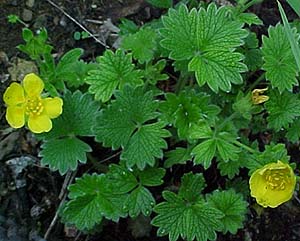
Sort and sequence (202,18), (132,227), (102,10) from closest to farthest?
1. (202,18)
2. (132,227)
3. (102,10)

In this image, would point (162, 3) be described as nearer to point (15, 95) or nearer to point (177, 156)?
point (177, 156)

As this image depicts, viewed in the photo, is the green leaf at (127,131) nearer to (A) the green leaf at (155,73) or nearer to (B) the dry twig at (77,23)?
(A) the green leaf at (155,73)

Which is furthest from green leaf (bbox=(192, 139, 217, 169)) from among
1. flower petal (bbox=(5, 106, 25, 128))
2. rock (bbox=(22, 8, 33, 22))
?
rock (bbox=(22, 8, 33, 22))

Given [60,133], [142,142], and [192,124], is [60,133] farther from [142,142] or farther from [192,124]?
[192,124]

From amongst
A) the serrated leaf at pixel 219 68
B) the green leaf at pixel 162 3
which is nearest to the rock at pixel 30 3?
the green leaf at pixel 162 3

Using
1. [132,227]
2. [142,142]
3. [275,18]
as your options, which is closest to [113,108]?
Answer: [142,142]

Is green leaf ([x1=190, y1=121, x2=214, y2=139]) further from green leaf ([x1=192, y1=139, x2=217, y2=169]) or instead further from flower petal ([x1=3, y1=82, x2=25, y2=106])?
flower petal ([x1=3, y1=82, x2=25, y2=106])
